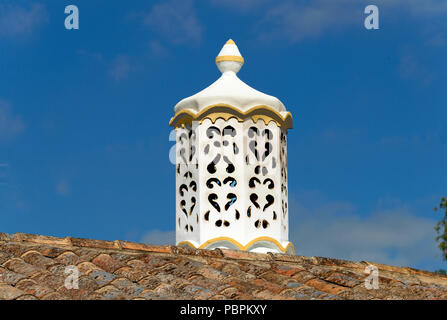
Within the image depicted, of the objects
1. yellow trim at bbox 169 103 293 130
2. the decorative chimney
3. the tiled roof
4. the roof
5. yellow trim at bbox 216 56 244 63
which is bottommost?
the tiled roof

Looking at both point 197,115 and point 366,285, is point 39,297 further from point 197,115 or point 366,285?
point 197,115

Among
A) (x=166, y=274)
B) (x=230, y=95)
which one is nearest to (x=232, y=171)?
(x=230, y=95)

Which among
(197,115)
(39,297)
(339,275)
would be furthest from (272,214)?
(39,297)

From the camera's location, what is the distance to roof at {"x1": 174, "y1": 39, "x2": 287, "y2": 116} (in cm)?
1211

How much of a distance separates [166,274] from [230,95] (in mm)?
5486

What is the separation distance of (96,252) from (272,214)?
486cm

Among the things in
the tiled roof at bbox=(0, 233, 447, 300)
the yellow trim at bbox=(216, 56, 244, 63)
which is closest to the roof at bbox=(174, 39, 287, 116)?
the yellow trim at bbox=(216, 56, 244, 63)

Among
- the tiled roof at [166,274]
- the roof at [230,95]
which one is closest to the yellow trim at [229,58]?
the roof at [230,95]

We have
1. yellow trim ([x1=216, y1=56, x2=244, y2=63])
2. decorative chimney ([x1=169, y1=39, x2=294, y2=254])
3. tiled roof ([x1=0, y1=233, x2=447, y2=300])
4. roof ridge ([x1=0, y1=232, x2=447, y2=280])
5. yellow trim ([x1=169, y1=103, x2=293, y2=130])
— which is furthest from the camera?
yellow trim ([x1=216, y1=56, x2=244, y2=63])

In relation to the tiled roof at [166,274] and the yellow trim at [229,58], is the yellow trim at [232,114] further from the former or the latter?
the tiled roof at [166,274]

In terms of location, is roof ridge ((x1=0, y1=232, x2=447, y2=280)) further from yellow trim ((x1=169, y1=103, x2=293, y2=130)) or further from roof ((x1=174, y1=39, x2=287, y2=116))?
roof ((x1=174, y1=39, x2=287, y2=116))

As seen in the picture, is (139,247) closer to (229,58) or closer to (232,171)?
(232,171)

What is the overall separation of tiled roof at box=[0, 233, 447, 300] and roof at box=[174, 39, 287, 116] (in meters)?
3.89

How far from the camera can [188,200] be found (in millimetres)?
12297
